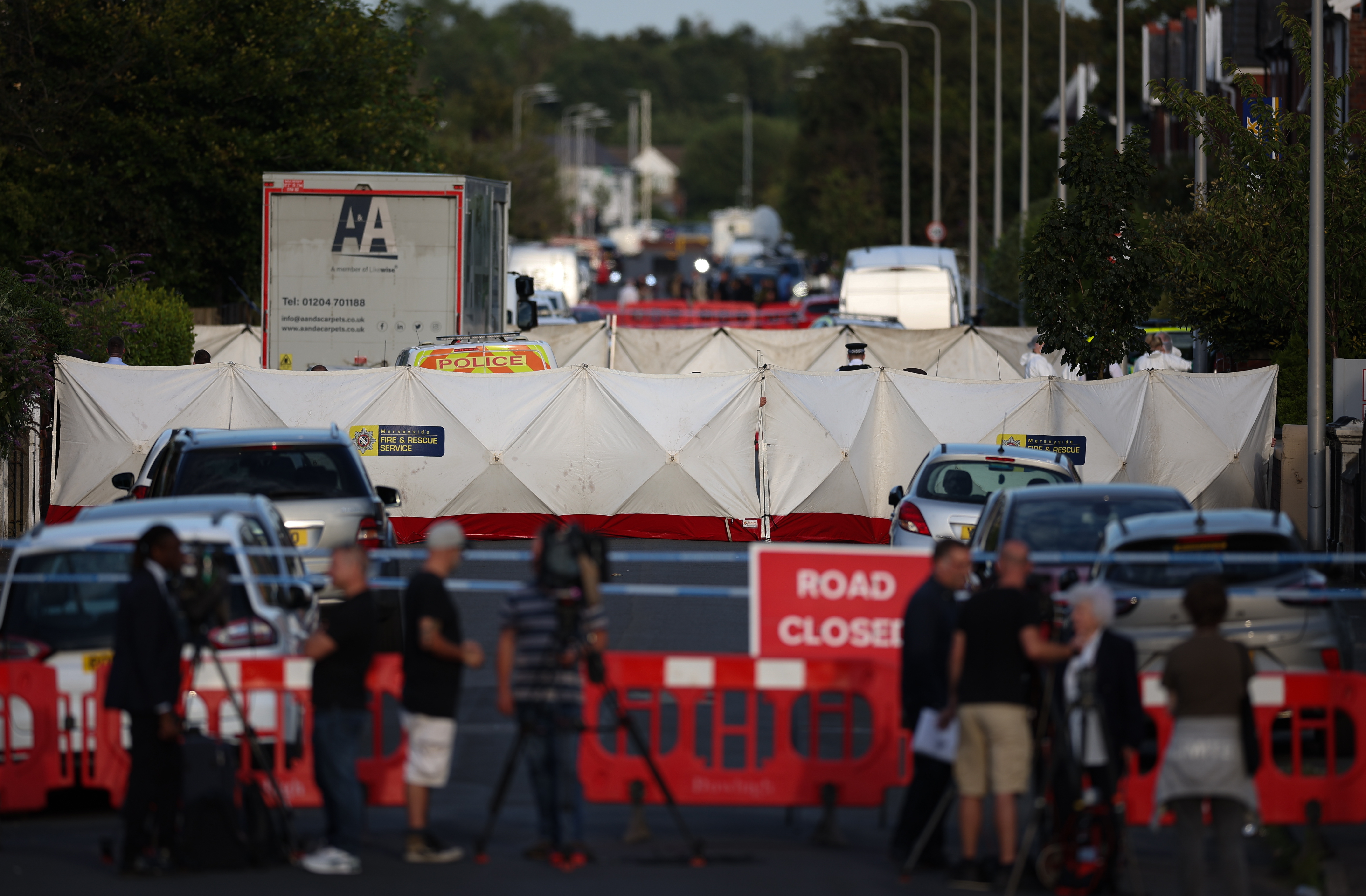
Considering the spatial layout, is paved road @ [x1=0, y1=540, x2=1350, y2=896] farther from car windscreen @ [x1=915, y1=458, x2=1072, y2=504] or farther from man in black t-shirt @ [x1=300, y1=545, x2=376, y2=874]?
car windscreen @ [x1=915, y1=458, x2=1072, y2=504]

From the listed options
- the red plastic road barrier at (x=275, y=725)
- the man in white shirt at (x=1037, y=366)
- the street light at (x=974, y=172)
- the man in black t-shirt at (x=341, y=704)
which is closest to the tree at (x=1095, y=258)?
the man in white shirt at (x=1037, y=366)

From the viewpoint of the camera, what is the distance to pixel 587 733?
347 inches

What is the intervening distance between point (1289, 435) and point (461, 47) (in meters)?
175

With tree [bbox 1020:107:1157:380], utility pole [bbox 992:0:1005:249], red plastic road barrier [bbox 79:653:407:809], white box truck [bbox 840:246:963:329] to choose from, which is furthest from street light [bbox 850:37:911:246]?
red plastic road barrier [bbox 79:653:407:809]

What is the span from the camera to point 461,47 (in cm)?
18700

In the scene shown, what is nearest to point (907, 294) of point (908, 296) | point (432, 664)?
point (908, 296)

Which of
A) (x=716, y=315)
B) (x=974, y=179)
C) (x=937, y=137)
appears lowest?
(x=716, y=315)

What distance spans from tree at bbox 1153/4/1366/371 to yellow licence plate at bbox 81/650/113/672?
1449 cm

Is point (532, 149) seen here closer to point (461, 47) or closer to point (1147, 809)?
point (1147, 809)

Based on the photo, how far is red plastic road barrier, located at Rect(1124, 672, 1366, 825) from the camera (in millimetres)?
8688

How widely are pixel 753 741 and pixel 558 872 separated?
48.2 inches

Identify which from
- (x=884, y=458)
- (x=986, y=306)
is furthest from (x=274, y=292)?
(x=986, y=306)

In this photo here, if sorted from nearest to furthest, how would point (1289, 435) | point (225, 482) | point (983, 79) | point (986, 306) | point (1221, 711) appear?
point (1221, 711) < point (225, 482) < point (1289, 435) < point (986, 306) < point (983, 79)

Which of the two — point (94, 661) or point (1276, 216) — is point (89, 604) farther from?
point (1276, 216)
